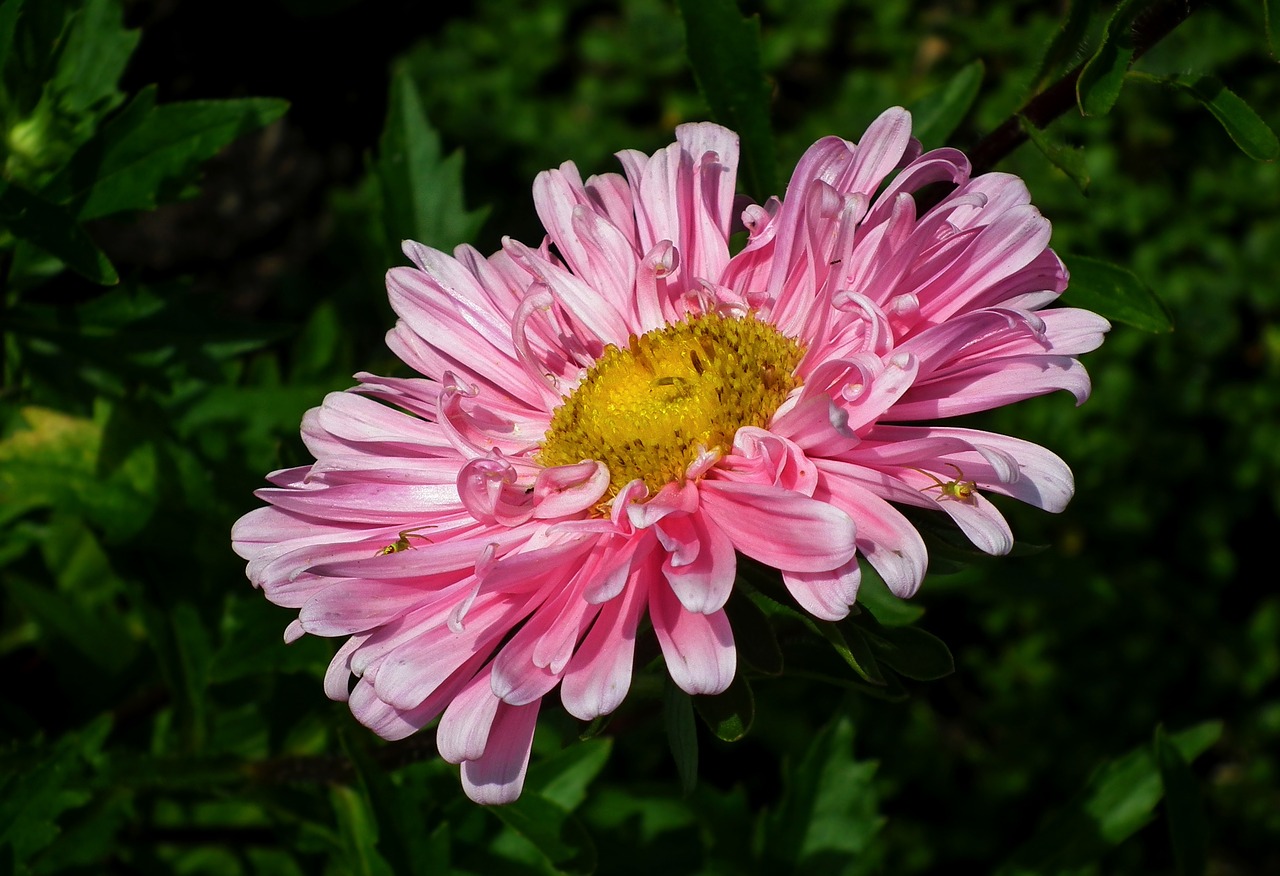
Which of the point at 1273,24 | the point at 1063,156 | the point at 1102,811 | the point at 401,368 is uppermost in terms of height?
the point at 1273,24

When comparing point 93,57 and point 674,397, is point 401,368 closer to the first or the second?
point 674,397

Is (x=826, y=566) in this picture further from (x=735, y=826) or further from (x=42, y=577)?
(x=42, y=577)

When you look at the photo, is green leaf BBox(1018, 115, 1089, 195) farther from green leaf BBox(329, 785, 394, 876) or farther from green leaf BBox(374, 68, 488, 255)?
green leaf BBox(329, 785, 394, 876)

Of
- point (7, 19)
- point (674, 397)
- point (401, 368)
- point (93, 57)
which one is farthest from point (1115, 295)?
point (93, 57)

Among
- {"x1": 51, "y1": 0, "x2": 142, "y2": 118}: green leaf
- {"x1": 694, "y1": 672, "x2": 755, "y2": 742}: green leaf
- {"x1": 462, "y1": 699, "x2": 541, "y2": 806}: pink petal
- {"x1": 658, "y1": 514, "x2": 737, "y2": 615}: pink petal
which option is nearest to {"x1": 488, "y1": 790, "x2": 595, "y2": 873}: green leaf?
{"x1": 462, "y1": 699, "x2": 541, "y2": 806}: pink petal

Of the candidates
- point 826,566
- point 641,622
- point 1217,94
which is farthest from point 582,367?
point 1217,94

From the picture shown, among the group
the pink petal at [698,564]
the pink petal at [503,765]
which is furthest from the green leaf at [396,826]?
the pink petal at [698,564]

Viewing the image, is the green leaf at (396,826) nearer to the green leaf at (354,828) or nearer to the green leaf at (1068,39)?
the green leaf at (354,828)

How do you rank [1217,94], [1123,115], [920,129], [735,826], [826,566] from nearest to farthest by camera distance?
[826,566], [1217,94], [920,129], [735,826], [1123,115]
